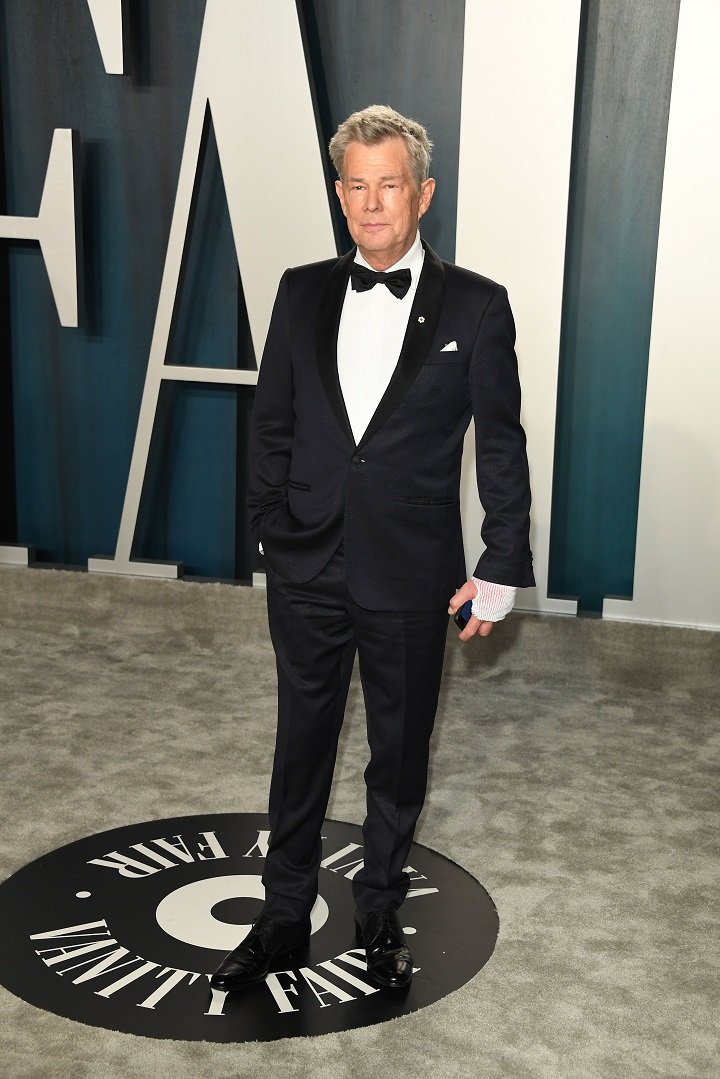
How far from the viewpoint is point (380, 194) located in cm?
228

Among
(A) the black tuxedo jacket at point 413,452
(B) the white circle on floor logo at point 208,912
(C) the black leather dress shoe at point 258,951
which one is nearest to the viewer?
(A) the black tuxedo jacket at point 413,452

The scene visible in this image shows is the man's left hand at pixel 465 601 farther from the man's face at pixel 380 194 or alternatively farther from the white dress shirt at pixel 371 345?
the man's face at pixel 380 194

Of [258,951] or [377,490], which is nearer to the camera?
[377,490]

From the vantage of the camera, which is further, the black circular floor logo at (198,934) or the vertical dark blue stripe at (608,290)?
the vertical dark blue stripe at (608,290)

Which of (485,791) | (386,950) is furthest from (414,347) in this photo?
(485,791)

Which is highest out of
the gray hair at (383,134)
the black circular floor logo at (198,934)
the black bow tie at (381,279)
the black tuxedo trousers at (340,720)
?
the gray hair at (383,134)

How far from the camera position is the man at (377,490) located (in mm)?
2354

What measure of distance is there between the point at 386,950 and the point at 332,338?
122 centimetres

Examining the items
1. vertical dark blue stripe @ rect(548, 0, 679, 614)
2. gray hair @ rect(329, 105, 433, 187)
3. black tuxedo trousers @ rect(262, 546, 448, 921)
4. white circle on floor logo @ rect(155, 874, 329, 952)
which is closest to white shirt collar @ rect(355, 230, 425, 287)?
gray hair @ rect(329, 105, 433, 187)

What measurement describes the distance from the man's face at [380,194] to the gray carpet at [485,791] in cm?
147

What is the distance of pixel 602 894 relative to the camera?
9.66 ft

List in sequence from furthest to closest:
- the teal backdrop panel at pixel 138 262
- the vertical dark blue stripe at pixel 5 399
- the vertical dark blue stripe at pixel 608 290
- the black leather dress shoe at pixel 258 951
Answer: the vertical dark blue stripe at pixel 5 399
the teal backdrop panel at pixel 138 262
the vertical dark blue stripe at pixel 608 290
the black leather dress shoe at pixel 258 951

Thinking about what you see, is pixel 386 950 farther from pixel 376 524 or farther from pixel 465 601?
pixel 376 524

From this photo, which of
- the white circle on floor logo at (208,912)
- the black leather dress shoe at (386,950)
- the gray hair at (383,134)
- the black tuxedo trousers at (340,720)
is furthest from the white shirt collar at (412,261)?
the white circle on floor logo at (208,912)
